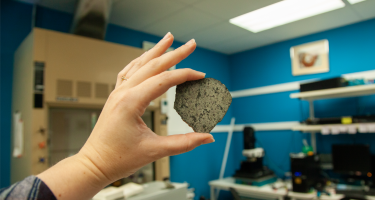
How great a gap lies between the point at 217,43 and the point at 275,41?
86 cm

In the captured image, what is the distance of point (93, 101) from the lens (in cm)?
207

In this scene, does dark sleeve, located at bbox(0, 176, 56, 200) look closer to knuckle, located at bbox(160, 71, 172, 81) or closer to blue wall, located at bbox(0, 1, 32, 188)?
knuckle, located at bbox(160, 71, 172, 81)

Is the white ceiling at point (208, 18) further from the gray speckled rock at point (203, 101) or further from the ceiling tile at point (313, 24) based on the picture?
the gray speckled rock at point (203, 101)

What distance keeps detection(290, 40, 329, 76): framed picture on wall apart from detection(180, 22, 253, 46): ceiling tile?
2.81 ft

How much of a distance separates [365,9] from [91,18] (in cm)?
277

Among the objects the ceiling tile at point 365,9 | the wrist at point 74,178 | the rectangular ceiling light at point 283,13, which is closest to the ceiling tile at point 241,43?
the rectangular ceiling light at point 283,13

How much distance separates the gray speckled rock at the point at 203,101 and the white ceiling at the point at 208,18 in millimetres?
1840

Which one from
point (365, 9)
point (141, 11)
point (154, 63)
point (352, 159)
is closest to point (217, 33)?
point (141, 11)

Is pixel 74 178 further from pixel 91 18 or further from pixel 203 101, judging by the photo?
pixel 91 18

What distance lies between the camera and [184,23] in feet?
9.37

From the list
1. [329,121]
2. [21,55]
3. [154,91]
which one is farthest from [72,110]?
[329,121]

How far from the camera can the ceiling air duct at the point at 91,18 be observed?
2030 millimetres

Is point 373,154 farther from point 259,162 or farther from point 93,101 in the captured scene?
point 93,101

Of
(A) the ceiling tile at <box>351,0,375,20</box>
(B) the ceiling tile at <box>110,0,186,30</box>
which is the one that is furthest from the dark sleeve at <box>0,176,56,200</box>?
(A) the ceiling tile at <box>351,0,375,20</box>
